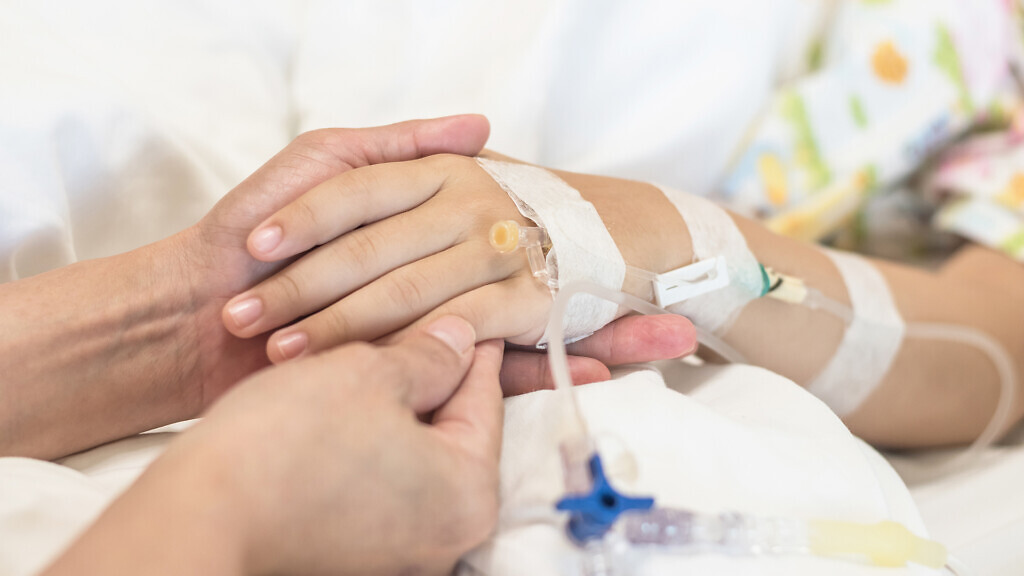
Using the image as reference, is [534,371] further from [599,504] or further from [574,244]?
[599,504]

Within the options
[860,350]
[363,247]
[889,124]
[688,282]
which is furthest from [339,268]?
[889,124]

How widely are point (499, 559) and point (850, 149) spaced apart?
3.57 ft

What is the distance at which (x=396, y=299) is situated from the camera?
2.53 feet

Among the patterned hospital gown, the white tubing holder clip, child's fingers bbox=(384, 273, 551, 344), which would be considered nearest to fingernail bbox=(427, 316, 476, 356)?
child's fingers bbox=(384, 273, 551, 344)

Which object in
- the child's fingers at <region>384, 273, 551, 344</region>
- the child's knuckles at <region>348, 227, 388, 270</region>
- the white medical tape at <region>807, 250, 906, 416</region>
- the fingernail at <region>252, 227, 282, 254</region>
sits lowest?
the white medical tape at <region>807, 250, 906, 416</region>

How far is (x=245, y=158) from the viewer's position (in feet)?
3.51

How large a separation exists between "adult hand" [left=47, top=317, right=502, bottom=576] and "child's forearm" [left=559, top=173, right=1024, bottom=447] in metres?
0.38

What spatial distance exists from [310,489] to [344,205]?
35 centimetres

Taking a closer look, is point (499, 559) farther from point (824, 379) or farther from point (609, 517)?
point (824, 379)

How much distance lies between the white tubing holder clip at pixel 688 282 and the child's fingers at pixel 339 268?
0.26 meters

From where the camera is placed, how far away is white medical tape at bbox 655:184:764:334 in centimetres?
92

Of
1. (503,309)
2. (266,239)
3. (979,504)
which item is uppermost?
(266,239)

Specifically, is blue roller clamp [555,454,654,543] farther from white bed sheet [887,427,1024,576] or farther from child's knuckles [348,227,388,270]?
white bed sheet [887,427,1024,576]

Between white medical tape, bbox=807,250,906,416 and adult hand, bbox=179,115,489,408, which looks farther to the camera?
white medical tape, bbox=807,250,906,416
